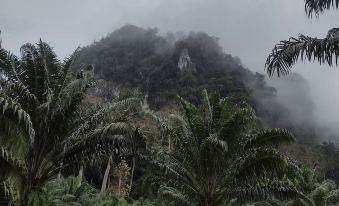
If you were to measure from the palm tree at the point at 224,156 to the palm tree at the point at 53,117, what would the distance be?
286 cm

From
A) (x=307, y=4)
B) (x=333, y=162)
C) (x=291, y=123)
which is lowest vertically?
(x=307, y=4)

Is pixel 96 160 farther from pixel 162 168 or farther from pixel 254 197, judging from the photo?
pixel 254 197

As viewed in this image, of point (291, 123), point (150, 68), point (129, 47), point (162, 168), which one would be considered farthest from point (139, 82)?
point (162, 168)

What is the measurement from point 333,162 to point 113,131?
Answer: 61.2 metres

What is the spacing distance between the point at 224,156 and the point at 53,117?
5.48 m

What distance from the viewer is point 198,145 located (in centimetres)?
1511

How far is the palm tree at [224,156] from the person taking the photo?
48.1 feet

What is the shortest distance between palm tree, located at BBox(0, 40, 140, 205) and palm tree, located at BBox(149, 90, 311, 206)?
2.86m

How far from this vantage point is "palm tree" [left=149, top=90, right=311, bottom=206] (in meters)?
14.6

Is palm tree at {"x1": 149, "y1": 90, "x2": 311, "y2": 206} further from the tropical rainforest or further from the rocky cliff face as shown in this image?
the rocky cliff face

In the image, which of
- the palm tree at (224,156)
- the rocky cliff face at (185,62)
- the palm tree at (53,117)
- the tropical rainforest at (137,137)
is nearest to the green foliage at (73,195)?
the tropical rainforest at (137,137)

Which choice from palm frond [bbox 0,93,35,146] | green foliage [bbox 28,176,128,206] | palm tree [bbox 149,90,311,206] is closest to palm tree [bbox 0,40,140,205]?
palm frond [bbox 0,93,35,146]

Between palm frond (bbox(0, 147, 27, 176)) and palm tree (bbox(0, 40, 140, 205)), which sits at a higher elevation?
palm tree (bbox(0, 40, 140, 205))

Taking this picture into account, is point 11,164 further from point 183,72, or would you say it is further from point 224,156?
point 183,72
